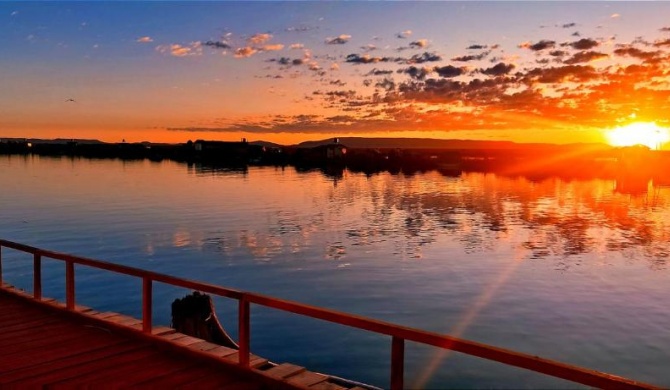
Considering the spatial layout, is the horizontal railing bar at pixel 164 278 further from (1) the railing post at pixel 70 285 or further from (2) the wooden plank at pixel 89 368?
(2) the wooden plank at pixel 89 368

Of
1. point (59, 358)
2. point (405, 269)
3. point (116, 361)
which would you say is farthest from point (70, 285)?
point (405, 269)

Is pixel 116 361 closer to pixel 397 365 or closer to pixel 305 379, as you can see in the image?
pixel 305 379

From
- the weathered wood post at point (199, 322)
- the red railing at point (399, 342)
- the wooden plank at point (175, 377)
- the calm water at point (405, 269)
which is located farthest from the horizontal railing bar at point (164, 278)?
the calm water at point (405, 269)

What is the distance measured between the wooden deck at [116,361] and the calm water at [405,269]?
851 cm

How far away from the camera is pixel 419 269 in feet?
102

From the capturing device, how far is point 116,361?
26.7ft

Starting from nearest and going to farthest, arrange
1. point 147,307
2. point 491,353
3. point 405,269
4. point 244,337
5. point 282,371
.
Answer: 1. point 491,353
2. point 282,371
3. point 244,337
4. point 147,307
5. point 405,269

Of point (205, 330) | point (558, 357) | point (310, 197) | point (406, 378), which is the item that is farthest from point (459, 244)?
point (310, 197)

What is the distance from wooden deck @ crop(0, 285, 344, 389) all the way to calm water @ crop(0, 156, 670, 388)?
8.51 m

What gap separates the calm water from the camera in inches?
723

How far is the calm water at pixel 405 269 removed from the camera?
60.2ft

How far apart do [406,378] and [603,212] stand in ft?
174

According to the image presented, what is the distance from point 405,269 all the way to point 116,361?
23946 millimetres

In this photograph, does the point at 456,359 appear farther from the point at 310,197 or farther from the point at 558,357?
the point at 310,197
